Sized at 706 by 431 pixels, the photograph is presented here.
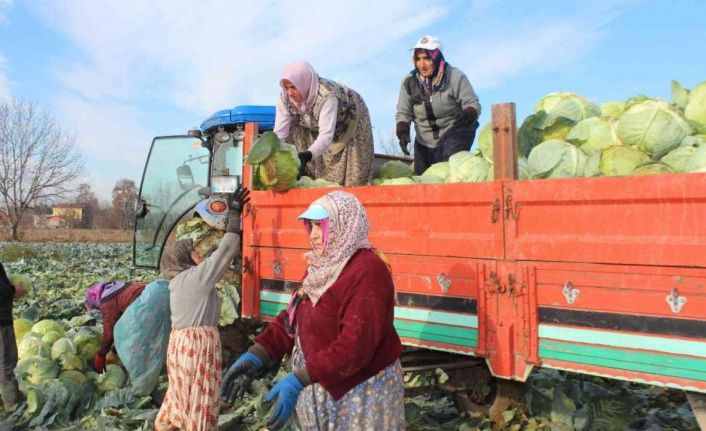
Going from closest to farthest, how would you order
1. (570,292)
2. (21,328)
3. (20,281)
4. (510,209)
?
(570,292) < (510,209) < (20,281) < (21,328)

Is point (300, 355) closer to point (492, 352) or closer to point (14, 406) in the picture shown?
point (492, 352)

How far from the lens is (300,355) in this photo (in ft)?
8.82

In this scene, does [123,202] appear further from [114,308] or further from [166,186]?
[114,308]

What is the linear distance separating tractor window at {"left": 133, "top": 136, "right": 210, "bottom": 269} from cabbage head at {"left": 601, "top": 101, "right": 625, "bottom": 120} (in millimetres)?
5708

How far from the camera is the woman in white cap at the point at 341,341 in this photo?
7.66 feet

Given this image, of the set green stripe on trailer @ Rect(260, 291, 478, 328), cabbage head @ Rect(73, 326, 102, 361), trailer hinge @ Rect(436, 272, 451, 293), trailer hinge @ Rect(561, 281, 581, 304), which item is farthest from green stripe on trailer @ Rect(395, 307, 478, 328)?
cabbage head @ Rect(73, 326, 102, 361)

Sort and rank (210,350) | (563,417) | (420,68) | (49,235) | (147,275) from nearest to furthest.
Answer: (563,417) → (210,350) → (420,68) → (147,275) → (49,235)

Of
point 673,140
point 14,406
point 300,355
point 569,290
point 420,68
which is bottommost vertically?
point 14,406

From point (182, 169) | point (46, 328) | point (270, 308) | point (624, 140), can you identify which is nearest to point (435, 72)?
point (624, 140)

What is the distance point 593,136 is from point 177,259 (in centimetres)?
293

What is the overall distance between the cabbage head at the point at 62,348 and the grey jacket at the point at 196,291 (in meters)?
1.96

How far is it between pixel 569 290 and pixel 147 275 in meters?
12.7

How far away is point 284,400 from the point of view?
2.33m

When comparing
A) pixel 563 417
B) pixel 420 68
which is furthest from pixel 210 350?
pixel 420 68
